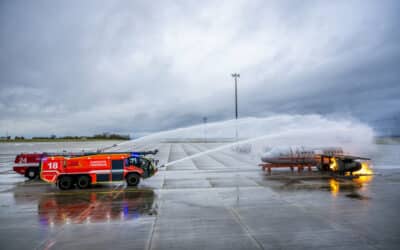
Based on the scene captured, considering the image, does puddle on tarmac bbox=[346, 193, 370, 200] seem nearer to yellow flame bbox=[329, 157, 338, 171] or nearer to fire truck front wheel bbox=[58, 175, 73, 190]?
yellow flame bbox=[329, 157, 338, 171]

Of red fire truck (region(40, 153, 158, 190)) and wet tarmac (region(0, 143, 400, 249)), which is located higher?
red fire truck (region(40, 153, 158, 190))

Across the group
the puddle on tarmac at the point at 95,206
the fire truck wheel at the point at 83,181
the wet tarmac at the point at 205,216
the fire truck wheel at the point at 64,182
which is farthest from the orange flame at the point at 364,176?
the fire truck wheel at the point at 64,182

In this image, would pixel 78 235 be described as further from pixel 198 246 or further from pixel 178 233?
pixel 198 246

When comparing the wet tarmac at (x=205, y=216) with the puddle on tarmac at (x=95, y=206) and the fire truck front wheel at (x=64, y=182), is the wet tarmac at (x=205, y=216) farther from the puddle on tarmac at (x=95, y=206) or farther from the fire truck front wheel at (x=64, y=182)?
the fire truck front wheel at (x=64, y=182)

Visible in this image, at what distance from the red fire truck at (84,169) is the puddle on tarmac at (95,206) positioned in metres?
1.45

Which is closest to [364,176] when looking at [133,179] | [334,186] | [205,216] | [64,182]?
[334,186]

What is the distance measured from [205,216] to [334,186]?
1263cm

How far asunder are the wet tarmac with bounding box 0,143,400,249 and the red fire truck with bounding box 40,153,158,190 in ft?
2.88

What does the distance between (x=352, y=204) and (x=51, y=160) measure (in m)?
20.8

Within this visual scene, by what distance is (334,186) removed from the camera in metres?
21.1

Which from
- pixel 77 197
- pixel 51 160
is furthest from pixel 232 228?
pixel 51 160

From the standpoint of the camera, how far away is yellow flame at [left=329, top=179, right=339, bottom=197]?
18.6 metres

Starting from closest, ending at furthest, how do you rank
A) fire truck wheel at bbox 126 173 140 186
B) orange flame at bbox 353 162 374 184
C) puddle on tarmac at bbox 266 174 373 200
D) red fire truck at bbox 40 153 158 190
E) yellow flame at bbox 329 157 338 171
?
puddle on tarmac at bbox 266 174 373 200 < red fire truck at bbox 40 153 158 190 < fire truck wheel at bbox 126 173 140 186 < orange flame at bbox 353 162 374 184 < yellow flame at bbox 329 157 338 171

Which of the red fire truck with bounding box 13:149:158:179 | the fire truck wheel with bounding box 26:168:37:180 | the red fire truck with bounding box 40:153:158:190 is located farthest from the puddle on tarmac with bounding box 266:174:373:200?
the fire truck wheel with bounding box 26:168:37:180
